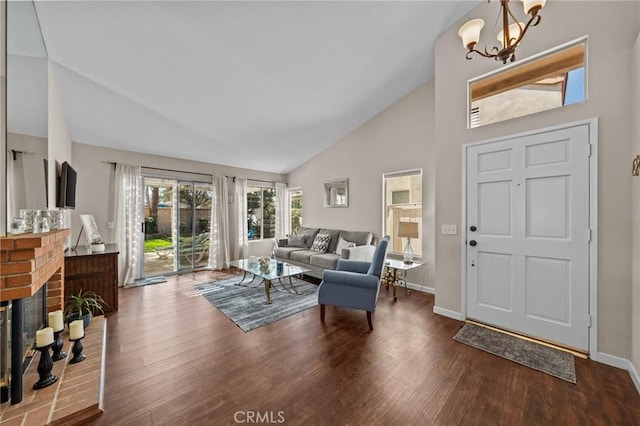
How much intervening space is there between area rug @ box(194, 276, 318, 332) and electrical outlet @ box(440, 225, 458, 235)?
6.31 ft

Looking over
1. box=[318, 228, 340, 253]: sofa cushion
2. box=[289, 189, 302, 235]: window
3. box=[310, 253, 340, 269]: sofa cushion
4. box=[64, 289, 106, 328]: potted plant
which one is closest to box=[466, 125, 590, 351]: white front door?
box=[310, 253, 340, 269]: sofa cushion

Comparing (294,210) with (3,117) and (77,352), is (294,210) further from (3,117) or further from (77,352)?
(3,117)

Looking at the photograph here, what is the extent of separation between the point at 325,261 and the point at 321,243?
0.76 metres

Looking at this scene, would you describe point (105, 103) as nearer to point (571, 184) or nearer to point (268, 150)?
point (268, 150)

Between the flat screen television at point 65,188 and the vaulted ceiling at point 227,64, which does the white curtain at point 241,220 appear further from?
the flat screen television at point 65,188

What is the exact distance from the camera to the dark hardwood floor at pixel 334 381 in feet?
4.95

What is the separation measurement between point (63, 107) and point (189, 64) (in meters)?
2.07

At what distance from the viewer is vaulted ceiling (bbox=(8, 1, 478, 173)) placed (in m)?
2.18

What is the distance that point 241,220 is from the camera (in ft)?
18.9

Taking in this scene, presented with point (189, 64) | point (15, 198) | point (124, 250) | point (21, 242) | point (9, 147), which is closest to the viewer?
point (21, 242)

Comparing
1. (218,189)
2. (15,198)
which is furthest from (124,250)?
(15,198)

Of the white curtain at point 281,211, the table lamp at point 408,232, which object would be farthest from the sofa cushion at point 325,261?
the white curtain at point 281,211

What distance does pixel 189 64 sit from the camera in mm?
2654

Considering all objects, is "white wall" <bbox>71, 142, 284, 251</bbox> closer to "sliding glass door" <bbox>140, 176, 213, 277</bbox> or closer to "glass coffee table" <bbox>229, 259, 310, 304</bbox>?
"sliding glass door" <bbox>140, 176, 213, 277</bbox>
